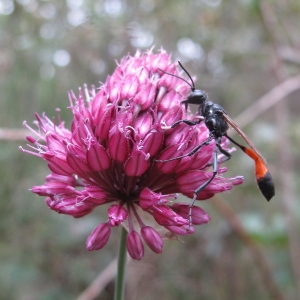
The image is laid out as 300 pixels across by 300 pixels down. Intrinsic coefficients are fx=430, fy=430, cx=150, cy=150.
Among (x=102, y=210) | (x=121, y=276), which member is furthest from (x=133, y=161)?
(x=102, y=210)

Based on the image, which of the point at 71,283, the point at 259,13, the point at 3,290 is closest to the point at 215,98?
the point at 259,13

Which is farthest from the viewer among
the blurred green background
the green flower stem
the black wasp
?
the blurred green background

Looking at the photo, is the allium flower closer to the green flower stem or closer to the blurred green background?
the green flower stem

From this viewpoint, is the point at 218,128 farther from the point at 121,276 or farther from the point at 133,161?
the point at 121,276

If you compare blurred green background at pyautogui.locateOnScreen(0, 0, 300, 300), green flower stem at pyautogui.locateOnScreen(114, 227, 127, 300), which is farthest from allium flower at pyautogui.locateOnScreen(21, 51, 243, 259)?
blurred green background at pyautogui.locateOnScreen(0, 0, 300, 300)

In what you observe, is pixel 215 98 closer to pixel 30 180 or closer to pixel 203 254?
pixel 203 254

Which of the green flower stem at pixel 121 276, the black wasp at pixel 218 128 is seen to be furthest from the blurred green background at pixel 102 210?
the green flower stem at pixel 121 276
